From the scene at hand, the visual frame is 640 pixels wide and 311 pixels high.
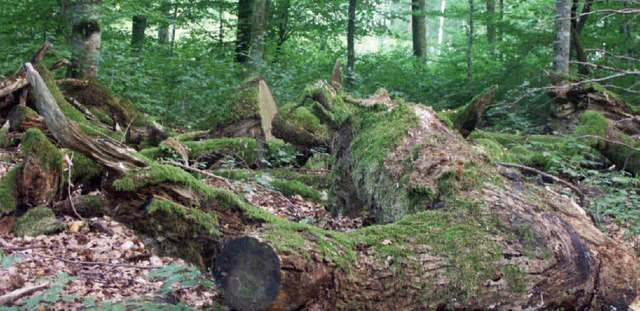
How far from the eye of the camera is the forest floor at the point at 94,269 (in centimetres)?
340

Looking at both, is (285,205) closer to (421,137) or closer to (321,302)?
(421,137)

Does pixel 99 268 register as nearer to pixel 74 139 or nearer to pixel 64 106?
pixel 74 139

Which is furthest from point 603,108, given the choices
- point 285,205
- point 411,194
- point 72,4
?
point 72,4

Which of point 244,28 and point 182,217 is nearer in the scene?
point 182,217

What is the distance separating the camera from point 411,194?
4.14 metres

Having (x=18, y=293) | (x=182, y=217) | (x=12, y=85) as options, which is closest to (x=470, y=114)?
(x=182, y=217)

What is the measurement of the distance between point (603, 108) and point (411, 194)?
7441 mm

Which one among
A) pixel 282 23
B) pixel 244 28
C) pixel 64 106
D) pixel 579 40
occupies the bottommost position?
pixel 64 106

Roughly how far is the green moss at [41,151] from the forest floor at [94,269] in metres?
0.53

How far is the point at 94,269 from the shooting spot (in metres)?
4.20

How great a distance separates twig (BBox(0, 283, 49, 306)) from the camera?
3.34 m

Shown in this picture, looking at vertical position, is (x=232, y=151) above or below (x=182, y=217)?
below

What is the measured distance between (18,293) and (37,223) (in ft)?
4.91

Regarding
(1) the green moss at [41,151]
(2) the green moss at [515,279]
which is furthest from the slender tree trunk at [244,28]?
(2) the green moss at [515,279]
